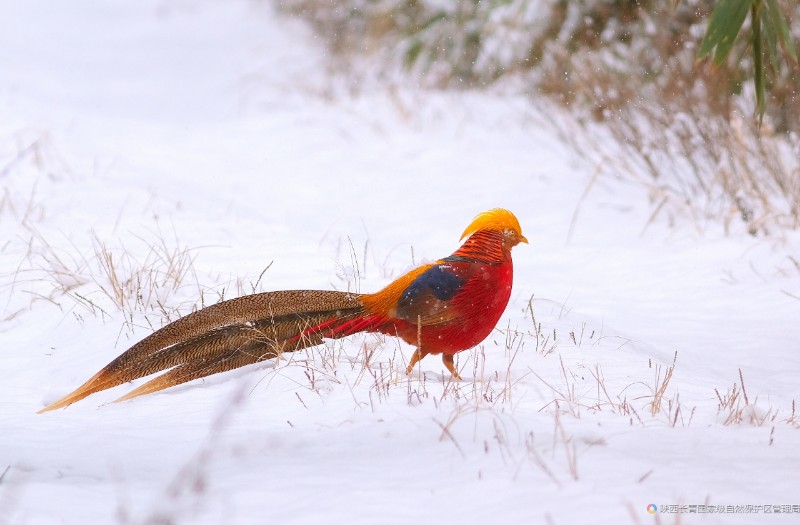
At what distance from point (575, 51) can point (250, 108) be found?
3.78 meters

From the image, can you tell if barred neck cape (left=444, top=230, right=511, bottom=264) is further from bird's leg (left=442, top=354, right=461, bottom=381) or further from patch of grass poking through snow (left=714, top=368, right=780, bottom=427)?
patch of grass poking through snow (left=714, top=368, right=780, bottom=427)

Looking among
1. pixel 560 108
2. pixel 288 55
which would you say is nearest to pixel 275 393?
pixel 560 108

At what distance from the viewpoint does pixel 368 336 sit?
3.71m

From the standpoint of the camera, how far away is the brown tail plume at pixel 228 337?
297cm

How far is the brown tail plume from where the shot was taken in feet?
9.76

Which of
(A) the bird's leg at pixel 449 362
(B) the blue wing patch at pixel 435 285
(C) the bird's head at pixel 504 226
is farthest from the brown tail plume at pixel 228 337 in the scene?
(C) the bird's head at pixel 504 226

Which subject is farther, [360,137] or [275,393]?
[360,137]

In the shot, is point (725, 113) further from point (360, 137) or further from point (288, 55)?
point (288, 55)

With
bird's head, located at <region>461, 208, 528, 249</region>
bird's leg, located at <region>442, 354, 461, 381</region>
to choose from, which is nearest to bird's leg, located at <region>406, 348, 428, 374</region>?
bird's leg, located at <region>442, 354, 461, 381</region>

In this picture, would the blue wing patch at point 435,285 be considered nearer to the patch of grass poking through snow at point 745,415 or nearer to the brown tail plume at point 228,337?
Result: the brown tail plume at point 228,337

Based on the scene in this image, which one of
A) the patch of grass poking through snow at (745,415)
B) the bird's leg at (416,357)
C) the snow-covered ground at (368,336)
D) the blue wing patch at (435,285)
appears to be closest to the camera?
Result: the snow-covered ground at (368,336)

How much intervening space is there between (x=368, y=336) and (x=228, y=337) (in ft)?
2.45

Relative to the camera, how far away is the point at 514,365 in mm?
3537

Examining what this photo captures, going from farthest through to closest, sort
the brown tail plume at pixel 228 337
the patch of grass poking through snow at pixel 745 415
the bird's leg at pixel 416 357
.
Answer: the bird's leg at pixel 416 357 < the brown tail plume at pixel 228 337 < the patch of grass poking through snow at pixel 745 415
